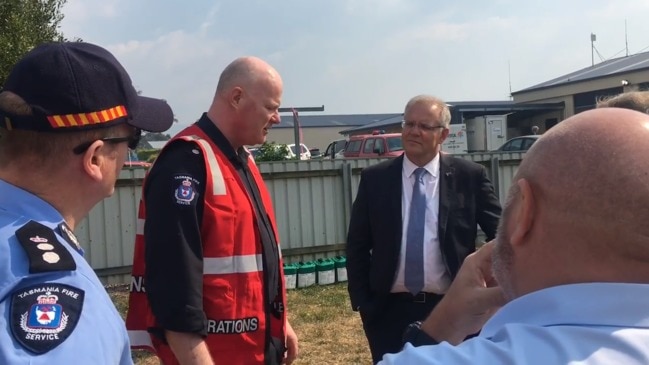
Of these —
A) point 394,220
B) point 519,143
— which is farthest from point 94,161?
point 519,143

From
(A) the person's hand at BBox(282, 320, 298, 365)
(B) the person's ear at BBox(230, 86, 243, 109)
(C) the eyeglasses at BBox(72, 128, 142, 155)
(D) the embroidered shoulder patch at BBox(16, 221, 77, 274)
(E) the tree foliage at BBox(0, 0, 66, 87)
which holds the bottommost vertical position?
(A) the person's hand at BBox(282, 320, 298, 365)

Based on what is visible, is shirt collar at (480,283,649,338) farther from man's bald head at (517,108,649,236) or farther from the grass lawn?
the grass lawn

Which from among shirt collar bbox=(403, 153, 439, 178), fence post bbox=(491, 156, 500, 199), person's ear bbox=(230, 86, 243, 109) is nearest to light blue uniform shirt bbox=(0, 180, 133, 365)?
person's ear bbox=(230, 86, 243, 109)

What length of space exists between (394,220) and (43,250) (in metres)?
2.58

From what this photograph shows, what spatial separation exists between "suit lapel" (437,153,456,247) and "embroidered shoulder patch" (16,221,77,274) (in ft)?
8.56

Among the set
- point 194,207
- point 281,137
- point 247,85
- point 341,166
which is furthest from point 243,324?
point 281,137

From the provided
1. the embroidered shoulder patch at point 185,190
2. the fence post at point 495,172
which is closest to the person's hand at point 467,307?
the embroidered shoulder patch at point 185,190

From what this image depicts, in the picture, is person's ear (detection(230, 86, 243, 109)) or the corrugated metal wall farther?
the corrugated metal wall

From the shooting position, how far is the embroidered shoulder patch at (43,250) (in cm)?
122

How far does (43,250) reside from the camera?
125 centimetres

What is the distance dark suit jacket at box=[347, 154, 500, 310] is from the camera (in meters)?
3.58

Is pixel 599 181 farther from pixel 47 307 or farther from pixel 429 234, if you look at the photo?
pixel 429 234

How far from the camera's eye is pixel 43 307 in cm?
116

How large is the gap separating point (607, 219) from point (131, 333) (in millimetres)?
2284
